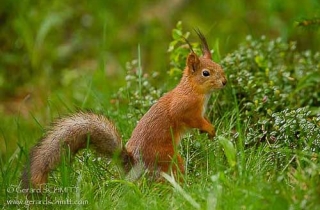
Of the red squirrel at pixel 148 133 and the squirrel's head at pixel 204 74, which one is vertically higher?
the squirrel's head at pixel 204 74

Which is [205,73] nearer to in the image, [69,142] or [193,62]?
[193,62]

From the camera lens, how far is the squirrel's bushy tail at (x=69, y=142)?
5020 mm

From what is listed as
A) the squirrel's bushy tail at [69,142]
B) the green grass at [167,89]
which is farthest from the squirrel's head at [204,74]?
the squirrel's bushy tail at [69,142]

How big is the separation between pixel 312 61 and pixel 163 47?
11.3ft

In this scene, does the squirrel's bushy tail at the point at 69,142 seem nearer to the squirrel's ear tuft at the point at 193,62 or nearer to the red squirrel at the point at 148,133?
the red squirrel at the point at 148,133

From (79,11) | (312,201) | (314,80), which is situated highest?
(79,11)

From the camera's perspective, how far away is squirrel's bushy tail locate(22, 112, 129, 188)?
16.5 ft

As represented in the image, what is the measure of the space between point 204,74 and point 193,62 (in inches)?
4.0

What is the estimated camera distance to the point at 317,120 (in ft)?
17.7

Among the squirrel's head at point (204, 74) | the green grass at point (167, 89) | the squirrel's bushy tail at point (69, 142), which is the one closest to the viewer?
the green grass at point (167, 89)

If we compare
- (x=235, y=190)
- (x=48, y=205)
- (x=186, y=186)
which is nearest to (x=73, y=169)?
(x=48, y=205)

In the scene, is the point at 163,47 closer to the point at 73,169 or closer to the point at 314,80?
the point at 314,80

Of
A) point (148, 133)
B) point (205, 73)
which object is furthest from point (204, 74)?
point (148, 133)

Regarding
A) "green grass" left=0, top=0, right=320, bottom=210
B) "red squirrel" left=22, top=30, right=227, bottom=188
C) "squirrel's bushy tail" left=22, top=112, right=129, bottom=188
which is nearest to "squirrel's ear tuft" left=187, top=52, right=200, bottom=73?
"red squirrel" left=22, top=30, right=227, bottom=188
